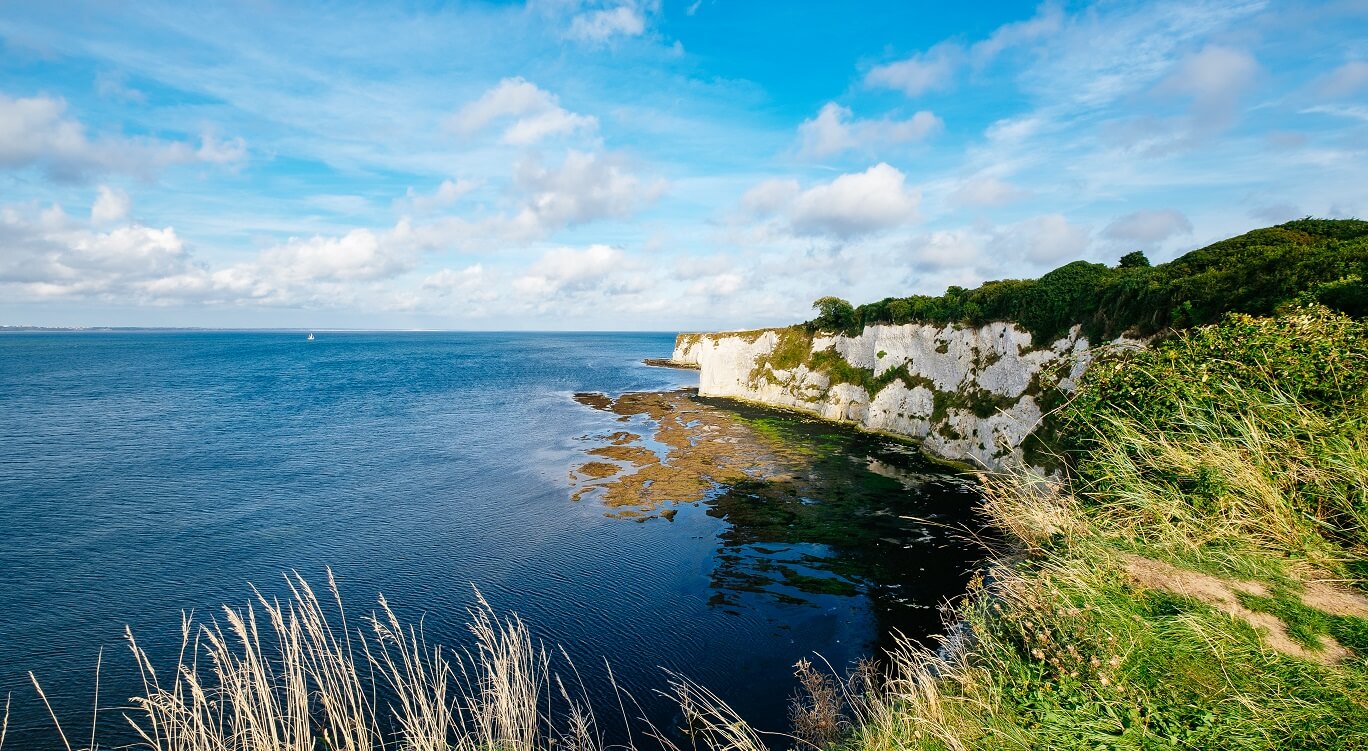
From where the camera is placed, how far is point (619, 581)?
23.1 m

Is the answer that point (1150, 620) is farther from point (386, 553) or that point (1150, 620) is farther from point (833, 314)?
point (833, 314)

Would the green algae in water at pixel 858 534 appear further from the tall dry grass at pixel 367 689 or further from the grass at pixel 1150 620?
the tall dry grass at pixel 367 689

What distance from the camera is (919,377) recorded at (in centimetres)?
4800

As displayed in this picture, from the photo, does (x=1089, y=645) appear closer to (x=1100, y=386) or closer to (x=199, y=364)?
(x=1100, y=386)

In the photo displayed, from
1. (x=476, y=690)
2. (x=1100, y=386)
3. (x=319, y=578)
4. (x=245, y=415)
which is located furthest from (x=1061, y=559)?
(x=245, y=415)

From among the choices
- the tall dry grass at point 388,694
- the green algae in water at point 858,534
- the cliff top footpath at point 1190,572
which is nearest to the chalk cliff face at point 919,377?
the green algae in water at point 858,534

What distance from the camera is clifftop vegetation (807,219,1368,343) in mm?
18656

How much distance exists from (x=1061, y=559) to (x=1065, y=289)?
31573 millimetres

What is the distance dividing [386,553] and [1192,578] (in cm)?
2728

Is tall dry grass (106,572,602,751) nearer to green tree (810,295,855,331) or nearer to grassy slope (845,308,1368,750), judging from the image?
grassy slope (845,308,1368,750)

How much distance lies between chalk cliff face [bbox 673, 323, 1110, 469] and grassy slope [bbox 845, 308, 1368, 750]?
22.5ft

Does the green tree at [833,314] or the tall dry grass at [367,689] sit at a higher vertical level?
the green tree at [833,314]

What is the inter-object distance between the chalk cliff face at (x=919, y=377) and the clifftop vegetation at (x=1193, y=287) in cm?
147

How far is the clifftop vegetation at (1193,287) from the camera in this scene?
61.2 feet
